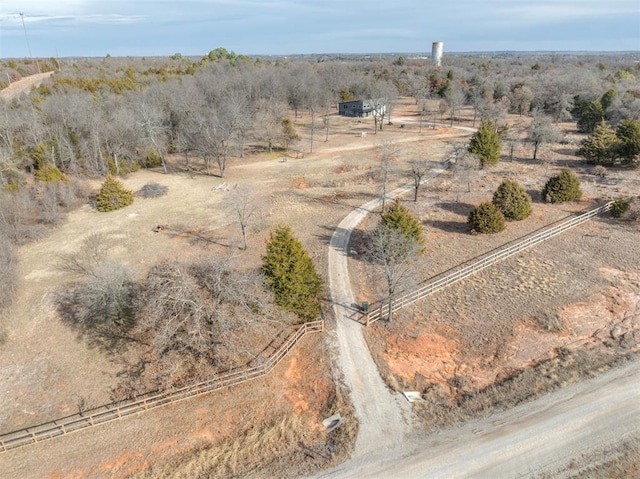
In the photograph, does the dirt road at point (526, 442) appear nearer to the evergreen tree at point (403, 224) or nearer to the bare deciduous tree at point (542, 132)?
the evergreen tree at point (403, 224)

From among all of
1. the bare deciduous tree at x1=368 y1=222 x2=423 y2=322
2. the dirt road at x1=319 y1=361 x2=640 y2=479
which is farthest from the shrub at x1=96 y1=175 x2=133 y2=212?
the dirt road at x1=319 y1=361 x2=640 y2=479

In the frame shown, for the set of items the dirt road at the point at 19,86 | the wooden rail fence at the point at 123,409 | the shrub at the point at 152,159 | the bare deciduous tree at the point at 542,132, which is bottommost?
the wooden rail fence at the point at 123,409

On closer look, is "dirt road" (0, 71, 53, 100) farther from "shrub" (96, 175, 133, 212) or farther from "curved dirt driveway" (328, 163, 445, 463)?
"curved dirt driveway" (328, 163, 445, 463)

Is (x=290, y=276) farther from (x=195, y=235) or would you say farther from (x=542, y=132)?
(x=542, y=132)

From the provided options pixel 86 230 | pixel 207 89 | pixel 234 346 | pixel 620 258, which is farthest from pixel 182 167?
pixel 620 258

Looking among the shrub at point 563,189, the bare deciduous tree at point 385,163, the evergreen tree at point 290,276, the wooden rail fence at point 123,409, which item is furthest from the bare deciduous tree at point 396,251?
the shrub at point 563,189

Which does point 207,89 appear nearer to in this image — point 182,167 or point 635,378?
point 182,167
